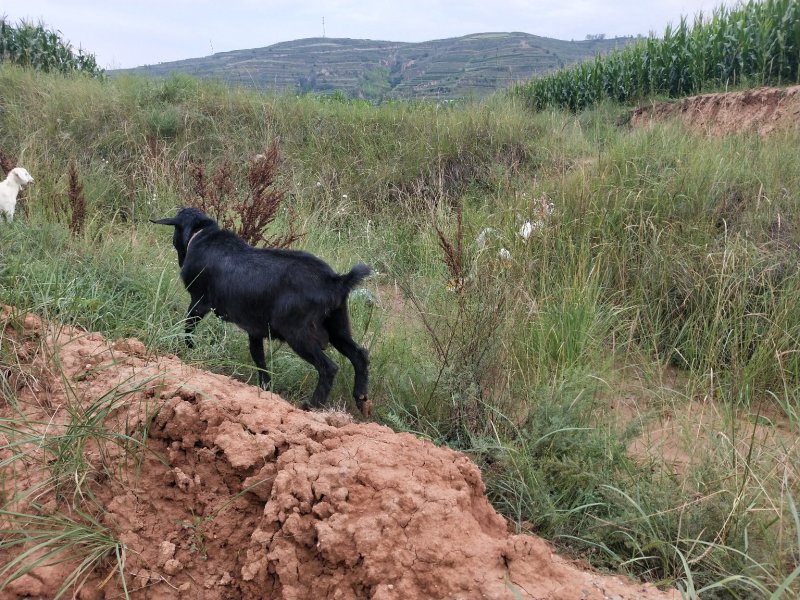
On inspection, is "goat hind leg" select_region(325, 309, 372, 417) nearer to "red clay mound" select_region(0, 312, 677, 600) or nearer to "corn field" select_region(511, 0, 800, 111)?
"red clay mound" select_region(0, 312, 677, 600)

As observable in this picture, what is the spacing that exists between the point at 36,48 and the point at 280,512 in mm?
15930

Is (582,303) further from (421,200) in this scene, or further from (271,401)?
(421,200)

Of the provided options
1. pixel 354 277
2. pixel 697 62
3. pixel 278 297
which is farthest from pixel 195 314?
pixel 697 62

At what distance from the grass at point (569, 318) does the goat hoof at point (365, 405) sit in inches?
5.4

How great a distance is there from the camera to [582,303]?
14.1 feet

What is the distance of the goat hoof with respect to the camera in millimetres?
3566

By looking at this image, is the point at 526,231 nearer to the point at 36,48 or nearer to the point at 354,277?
the point at 354,277

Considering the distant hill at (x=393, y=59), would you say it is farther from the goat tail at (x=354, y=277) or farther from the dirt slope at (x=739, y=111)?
the goat tail at (x=354, y=277)

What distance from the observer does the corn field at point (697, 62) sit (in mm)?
11344

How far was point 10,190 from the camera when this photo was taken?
554 cm

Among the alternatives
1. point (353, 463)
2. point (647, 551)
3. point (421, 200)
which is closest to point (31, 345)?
point (353, 463)

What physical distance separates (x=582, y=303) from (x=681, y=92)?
1139 cm

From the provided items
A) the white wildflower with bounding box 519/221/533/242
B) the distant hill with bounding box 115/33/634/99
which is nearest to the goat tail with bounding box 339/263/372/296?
the white wildflower with bounding box 519/221/533/242

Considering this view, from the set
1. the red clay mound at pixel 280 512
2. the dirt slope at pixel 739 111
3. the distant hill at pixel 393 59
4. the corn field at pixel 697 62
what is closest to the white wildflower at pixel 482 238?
the red clay mound at pixel 280 512
